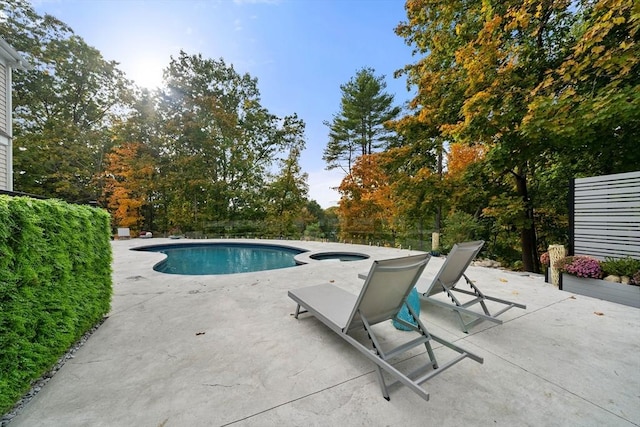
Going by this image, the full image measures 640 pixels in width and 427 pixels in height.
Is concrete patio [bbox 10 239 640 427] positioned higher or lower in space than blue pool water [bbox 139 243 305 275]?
higher

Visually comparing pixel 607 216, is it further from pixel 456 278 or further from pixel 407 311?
pixel 407 311

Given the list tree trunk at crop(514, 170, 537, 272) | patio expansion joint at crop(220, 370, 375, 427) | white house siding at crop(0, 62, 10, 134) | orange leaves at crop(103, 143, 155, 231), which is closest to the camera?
patio expansion joint at crop(220, 370, 375, 427)

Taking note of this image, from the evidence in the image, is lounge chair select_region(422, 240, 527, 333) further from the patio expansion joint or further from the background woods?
the background woods

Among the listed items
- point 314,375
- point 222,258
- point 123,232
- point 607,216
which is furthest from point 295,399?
point 123,232

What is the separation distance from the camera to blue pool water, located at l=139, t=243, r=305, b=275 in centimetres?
842

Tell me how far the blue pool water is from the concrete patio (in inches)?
204

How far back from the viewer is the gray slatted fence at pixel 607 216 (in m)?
4.08

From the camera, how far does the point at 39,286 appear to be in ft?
6.18

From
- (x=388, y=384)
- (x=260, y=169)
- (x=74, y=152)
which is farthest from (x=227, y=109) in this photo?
(x=388, y=384)

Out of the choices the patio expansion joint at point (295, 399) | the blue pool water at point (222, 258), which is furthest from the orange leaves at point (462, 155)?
the patio expansion joint at point (295, 399)

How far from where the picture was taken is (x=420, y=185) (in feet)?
32.2

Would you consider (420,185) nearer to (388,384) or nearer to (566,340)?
(566,340)

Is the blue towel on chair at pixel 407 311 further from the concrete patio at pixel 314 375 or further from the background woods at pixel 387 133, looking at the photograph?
the background woods at pixel 387 133

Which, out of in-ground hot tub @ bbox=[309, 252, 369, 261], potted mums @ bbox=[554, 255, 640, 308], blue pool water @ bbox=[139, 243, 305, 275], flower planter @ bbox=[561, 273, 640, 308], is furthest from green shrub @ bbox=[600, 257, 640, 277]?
blue pool water @ bbox=[139, 243, 305, 275]
